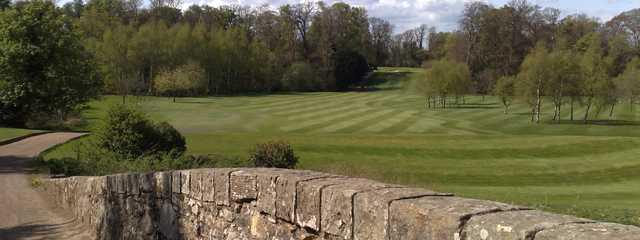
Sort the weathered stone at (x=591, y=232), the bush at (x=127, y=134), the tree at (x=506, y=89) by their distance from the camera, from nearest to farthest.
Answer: the weathered stone at (x=591, y=232) → the bush at (x=127, y=134) → the tree at (x=506, y=89)

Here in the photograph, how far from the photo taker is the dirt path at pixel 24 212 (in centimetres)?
1116

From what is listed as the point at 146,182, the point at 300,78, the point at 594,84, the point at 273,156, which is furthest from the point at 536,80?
the point at 146,182

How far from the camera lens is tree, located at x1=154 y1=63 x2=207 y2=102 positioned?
73.0 m

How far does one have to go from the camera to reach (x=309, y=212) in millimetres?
3953

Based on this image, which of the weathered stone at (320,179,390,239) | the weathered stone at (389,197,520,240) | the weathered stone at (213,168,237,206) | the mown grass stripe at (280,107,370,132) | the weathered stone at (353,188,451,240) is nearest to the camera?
the weathered stone at (389,197,520,240)

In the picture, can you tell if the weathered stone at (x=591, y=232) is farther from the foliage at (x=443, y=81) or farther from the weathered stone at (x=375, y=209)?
the foliage at (x=443, y=81)

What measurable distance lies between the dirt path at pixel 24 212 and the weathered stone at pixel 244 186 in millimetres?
5837

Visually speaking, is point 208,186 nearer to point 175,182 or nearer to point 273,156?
point 175,182

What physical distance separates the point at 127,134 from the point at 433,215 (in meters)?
21.2

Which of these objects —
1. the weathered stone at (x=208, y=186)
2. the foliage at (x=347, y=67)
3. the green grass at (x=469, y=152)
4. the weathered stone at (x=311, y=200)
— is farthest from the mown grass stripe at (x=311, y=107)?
the weathered stone at (x=311, y=200)

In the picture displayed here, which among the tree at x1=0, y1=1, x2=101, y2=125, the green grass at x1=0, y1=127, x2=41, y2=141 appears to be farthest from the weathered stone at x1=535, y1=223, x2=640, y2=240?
the green grass at x1=0, y1=127, x2=41, y2=141

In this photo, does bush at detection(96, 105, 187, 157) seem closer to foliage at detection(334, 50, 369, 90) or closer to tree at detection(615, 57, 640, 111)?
tree at detection(615, 57, 640, 111)

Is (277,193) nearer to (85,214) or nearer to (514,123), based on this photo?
(85,214)

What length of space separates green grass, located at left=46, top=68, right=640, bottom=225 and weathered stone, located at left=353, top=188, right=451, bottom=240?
776cm
